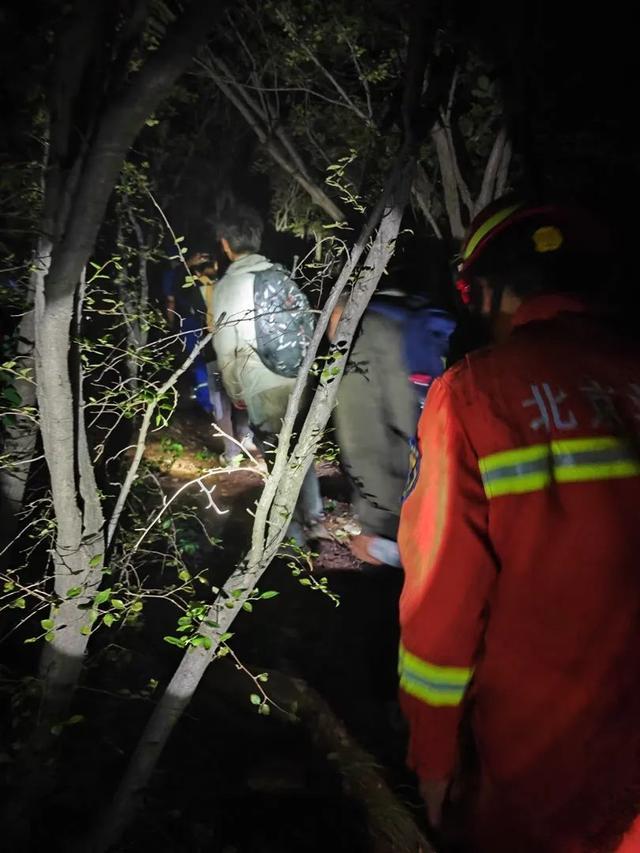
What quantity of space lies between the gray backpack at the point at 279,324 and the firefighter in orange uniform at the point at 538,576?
2.39 meters

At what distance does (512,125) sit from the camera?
12.9 feet

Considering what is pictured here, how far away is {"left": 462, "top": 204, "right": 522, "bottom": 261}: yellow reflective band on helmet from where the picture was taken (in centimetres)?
162

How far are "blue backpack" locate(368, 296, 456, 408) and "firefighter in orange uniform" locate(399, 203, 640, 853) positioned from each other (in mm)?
1931

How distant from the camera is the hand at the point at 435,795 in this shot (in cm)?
142

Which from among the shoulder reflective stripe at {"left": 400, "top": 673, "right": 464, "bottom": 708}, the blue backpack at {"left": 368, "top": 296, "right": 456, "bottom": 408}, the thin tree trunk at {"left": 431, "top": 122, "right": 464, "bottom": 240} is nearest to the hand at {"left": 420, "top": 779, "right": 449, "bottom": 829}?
the shoulder reflective stripe at {"left": 400, "top": 673, "right": 464, "bottom": 708}

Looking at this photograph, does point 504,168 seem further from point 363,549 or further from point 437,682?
point 437,682

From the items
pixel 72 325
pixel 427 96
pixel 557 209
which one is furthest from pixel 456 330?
pixel 72 325

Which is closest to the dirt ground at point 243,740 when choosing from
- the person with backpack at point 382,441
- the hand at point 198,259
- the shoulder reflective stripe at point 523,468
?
the person with backpack at point 382,441

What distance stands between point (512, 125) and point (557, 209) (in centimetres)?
308

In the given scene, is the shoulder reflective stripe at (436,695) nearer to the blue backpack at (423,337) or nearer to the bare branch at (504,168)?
the blue backpack at (423,337)

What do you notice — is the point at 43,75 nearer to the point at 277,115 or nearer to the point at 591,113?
the point at 277,115

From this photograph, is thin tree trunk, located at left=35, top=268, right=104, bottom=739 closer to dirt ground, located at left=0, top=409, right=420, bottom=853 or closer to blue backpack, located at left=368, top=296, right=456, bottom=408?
dirt ground, located at left=0, top=409, right=420, bottom=853

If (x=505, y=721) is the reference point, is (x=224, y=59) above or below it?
above

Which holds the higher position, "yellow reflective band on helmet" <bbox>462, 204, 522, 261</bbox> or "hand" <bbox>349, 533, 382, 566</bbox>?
"yellow reflective band on helmet" <bbox>462, 204, 522, 261</bbox>
